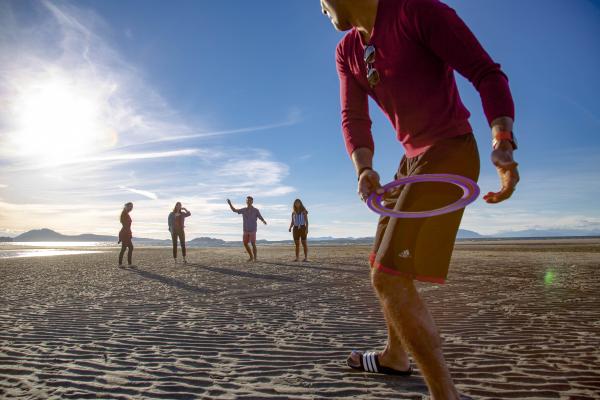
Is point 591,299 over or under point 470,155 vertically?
under

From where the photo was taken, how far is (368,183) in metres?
2.25

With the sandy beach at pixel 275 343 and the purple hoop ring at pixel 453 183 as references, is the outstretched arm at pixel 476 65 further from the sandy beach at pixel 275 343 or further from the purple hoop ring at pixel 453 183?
the sandy beach at pixel 275 343

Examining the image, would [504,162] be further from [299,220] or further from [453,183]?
[299,220]

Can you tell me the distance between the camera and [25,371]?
10.2 feet

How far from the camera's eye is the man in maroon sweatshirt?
1.82m

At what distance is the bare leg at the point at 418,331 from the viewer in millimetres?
1846

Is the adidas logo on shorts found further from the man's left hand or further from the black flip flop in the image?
the black flip flop

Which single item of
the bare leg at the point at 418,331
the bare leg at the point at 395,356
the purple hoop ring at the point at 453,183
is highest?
the purple hoop ring at the point at 453,183

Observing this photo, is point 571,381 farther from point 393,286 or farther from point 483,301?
point 483,301

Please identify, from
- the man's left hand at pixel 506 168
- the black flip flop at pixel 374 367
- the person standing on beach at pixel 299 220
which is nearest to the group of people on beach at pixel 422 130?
the man's left hand at pixel 506 168

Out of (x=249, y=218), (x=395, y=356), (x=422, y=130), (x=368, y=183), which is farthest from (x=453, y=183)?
(x=249, y=218)

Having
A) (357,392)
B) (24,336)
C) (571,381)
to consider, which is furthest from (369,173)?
(24,336)

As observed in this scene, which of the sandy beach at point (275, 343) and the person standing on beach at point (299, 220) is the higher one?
the person standing on beach at point (299, 220)

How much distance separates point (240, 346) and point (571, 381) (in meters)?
2.67
